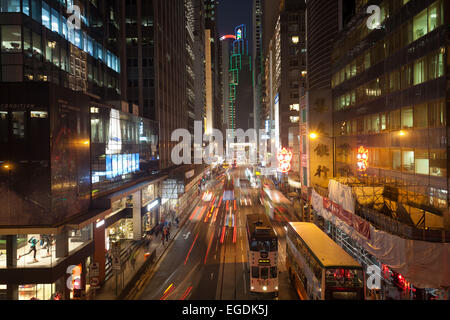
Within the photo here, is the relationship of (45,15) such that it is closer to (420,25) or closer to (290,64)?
(420,25)

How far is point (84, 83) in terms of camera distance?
90.5 ft

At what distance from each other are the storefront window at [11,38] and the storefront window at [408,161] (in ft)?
85.7

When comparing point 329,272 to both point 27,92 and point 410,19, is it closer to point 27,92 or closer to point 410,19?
point 410,19

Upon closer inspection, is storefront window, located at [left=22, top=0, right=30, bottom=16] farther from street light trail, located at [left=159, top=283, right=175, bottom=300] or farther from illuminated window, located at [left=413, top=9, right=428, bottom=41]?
illuminated window, located at [left=413, top=9, right=428, bottom=41]

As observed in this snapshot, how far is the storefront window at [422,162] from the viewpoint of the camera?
17672 mm

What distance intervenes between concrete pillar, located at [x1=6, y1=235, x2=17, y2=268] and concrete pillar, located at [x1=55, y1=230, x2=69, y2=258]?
210 cm

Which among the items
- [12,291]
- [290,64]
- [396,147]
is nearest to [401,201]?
[396,147]

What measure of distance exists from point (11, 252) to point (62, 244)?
253 cm

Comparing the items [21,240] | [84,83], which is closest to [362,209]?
[21,240]

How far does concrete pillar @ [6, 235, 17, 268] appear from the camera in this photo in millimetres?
16719

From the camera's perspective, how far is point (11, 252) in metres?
16.8

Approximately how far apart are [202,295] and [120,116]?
18.4 meters

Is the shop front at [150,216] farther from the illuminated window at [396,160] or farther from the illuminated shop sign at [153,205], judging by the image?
the illuminated window at [396,160]

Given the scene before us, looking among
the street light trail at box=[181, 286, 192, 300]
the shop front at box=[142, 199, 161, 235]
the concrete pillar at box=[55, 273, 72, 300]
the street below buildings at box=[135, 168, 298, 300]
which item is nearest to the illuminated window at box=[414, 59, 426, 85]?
the street below buildings at box=[135, 168, 298, 300]
